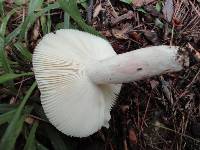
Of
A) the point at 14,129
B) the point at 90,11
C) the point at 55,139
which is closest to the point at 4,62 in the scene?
the point at 14,129

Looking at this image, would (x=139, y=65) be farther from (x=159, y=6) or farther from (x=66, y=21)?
(x=159, y=6)

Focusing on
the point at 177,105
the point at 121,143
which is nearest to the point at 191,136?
the point at 177,105

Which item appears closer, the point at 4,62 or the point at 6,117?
the point at 6,117

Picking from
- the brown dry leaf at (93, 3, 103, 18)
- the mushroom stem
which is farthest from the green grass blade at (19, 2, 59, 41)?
the mushroom stem

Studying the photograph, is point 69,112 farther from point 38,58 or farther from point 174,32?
point 174,32

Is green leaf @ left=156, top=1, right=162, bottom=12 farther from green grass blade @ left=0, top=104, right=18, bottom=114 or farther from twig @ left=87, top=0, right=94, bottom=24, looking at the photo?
green grass blade @ left=0, top=104, right=18, bottom=114

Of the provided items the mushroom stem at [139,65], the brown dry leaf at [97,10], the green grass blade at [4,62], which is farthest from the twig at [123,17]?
the green grass blade at [4,62]
